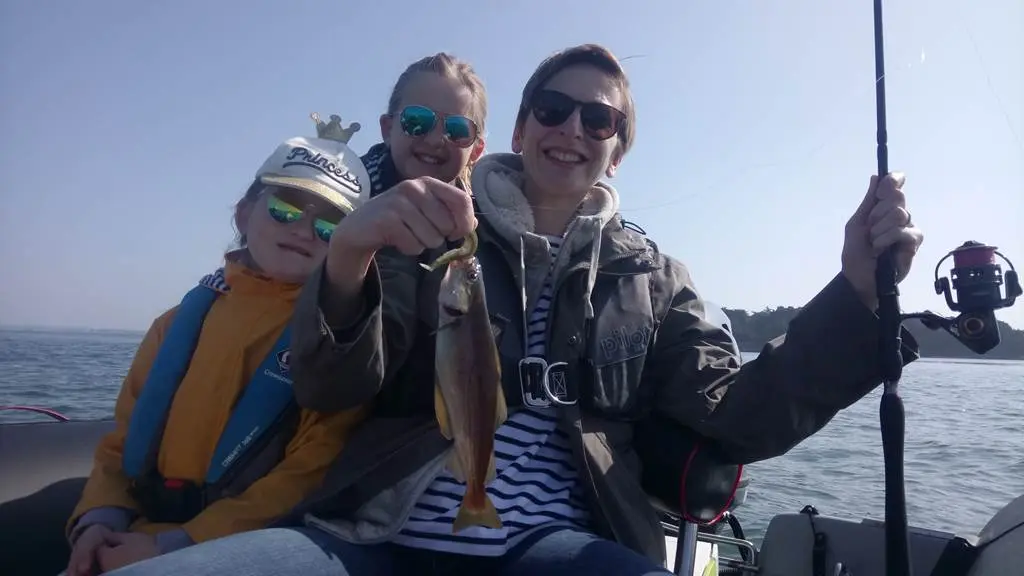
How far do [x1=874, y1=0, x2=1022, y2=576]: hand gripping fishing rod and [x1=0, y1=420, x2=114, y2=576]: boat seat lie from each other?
3706mm

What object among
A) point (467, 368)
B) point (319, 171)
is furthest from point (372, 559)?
point (319, 171)

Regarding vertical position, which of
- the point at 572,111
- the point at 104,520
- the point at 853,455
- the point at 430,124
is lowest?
the point at 853,455

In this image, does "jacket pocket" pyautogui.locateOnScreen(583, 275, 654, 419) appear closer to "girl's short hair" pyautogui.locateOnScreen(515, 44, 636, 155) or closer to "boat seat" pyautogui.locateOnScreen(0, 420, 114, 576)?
"girl's short hair" pyautogui.locateOnScreen(515, 44, 636, 155)

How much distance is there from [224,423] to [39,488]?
1416 mm

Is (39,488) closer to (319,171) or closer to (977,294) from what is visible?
(319,171)

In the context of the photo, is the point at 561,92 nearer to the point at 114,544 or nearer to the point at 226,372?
the point at 226,372

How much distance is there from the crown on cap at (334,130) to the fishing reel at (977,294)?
2753 mm

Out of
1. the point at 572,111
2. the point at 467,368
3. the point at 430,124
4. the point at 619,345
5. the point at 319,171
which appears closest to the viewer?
the point at 467,368

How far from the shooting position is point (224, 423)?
296 centimetres

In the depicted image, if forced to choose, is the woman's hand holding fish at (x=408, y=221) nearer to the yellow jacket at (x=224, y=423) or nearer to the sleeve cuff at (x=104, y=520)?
the yellow jacket at (x=224, y=423)

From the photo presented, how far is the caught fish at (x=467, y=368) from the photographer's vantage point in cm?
194

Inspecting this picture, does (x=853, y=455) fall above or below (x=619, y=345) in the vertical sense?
below

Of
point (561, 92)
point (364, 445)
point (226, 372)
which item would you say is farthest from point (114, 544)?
point (561, 92)

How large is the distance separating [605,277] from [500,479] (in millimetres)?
983
